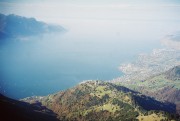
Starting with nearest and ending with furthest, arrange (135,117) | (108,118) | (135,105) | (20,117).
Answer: (20,117) → (135,117) → (108,118) → (135,105)

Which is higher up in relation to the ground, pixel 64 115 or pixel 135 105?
pixel 135 105

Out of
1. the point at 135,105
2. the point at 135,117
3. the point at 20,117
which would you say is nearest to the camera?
the point at 20,117

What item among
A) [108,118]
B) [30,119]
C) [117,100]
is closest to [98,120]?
[108,118]

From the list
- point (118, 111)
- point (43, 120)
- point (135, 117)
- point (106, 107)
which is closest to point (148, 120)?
point (135, 117)

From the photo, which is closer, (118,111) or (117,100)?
(118,111)

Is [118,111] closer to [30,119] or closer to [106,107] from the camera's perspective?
[106,107]

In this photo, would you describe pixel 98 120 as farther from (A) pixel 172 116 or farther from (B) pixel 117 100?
(A) pixel 172 116

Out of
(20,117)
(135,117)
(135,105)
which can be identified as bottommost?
(20,117)

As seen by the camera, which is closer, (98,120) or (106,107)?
(98,120)

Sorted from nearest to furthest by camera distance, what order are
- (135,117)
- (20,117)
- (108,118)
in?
(20,117) → (135,117) → (108,118)
